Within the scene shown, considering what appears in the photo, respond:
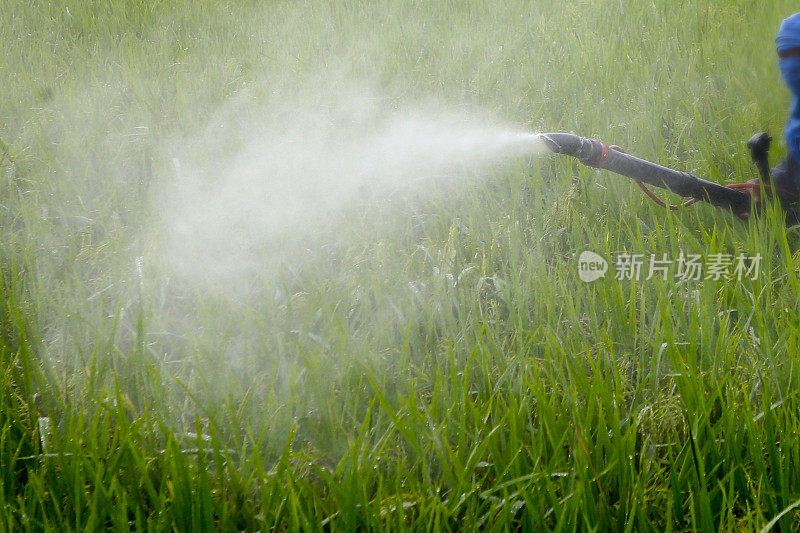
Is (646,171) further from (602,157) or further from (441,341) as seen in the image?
(441,341)

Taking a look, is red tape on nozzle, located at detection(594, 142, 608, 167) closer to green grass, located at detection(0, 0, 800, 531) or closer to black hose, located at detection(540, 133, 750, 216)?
black hose, located at detection(540, 133, 750, 216)

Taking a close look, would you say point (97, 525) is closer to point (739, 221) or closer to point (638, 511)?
point (638, 511)

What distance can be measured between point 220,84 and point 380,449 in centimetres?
238

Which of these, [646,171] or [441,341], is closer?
[441,341]

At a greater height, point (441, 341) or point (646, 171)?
point (646, 171)

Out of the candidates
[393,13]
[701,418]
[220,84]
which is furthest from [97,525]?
[393,13]

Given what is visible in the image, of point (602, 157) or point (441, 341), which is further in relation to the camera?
point (602, 157)

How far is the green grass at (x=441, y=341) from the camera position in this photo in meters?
1.15

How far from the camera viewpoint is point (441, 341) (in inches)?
61.9

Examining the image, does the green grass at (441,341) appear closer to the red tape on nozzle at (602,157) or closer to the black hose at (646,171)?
the black hose at (646,171)

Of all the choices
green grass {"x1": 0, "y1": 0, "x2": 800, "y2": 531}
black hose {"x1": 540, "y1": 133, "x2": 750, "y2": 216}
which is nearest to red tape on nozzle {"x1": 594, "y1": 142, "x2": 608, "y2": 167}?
black hose {"x1": 540, "y1": 133, "x2": 750, "y2": 216}

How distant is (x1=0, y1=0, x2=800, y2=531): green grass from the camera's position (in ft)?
3.76

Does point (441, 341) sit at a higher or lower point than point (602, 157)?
lower

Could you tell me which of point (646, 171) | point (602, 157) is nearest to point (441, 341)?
point (602, 157)
